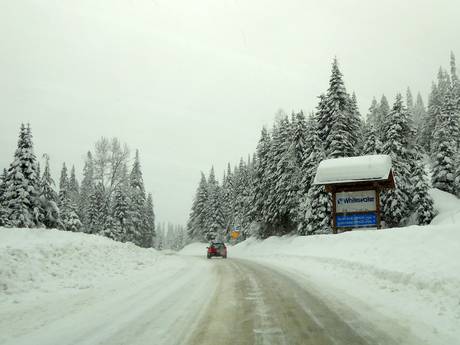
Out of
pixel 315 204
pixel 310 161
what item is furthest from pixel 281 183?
pixel 315 204

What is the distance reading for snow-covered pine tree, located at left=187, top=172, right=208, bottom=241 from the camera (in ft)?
267

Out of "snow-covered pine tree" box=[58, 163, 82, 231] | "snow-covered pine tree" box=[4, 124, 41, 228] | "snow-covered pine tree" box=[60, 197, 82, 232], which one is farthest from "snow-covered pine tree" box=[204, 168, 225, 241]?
"snow-covered pine tree" box=[4, 124, 41, 228]

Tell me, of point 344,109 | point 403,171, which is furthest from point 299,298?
point 403,171

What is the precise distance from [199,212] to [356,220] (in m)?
58.4

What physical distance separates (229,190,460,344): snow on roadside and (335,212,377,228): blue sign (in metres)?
5.73

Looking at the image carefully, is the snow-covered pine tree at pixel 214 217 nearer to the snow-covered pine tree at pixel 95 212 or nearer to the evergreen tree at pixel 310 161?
the snow-covered pine tree at pixel 95 212

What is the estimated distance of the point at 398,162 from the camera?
38.9 metres

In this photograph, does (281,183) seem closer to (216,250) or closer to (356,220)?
(216,250)

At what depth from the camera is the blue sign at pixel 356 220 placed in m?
25.5

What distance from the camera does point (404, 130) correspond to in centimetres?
4038

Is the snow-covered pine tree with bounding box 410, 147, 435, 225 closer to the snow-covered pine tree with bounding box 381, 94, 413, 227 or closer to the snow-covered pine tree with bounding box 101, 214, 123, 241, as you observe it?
the snow-covered pine tree with bounding box 381, 94, 413, 227

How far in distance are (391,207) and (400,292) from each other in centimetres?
2951

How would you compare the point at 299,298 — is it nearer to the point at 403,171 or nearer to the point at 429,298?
the point at 429,298

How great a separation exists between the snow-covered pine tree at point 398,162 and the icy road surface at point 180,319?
29.6 meters
